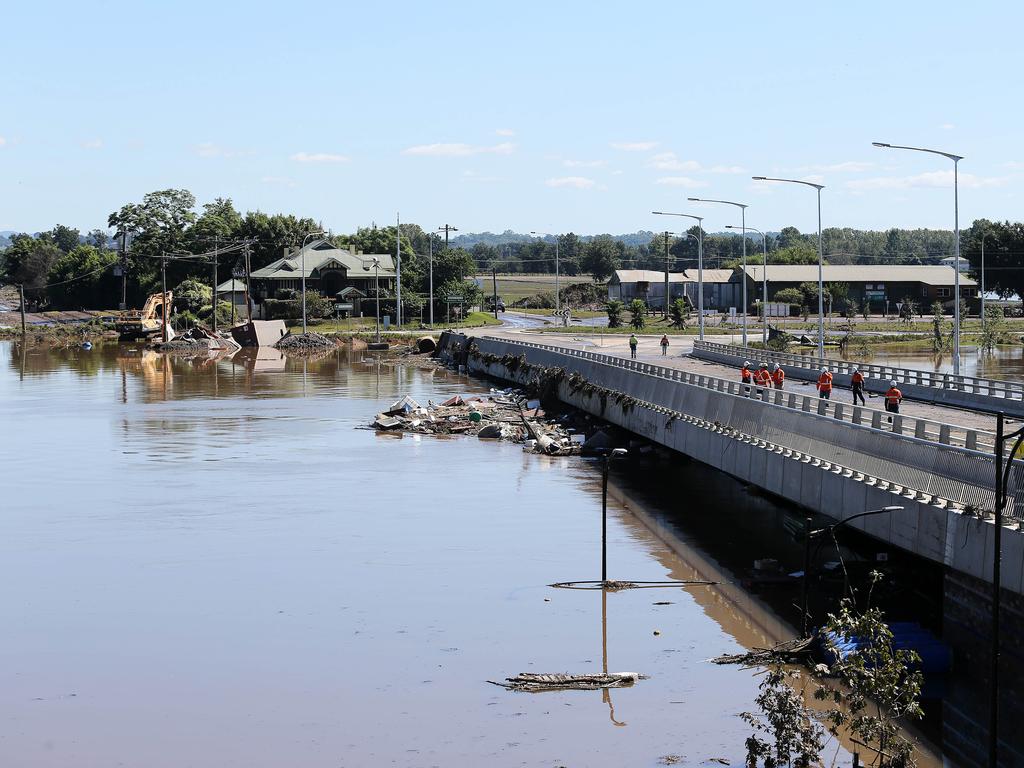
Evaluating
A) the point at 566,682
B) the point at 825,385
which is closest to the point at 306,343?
the point at 825,385

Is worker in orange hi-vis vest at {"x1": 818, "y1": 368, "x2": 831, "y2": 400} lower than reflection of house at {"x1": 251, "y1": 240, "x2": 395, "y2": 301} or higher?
lower

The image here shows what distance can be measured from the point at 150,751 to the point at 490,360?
68500 millimetres

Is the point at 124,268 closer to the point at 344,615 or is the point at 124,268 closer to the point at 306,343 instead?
the point at 306,343

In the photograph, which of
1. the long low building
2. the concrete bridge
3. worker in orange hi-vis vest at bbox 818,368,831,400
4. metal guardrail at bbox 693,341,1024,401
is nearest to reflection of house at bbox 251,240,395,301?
the long low building

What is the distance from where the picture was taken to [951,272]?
16275cm

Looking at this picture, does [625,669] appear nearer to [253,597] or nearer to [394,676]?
[394,676]

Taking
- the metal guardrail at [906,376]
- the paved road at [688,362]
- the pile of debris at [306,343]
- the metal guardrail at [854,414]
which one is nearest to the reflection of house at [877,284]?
the paved road at [688,362]

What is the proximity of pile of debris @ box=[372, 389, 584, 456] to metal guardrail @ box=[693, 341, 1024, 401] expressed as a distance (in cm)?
1220

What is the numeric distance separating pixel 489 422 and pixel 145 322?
88353 mm

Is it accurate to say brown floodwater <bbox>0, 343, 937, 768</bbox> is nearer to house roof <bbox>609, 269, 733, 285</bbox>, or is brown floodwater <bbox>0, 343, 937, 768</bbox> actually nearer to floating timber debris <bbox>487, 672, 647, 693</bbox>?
floating timber debris <bbox>487, 672, 647, 693</bbox>

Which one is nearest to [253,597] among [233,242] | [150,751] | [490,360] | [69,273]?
[150,751]

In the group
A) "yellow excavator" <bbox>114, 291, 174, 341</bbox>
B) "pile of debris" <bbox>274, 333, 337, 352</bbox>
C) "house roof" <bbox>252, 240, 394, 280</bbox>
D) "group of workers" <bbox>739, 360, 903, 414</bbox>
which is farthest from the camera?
"house roof" <bbox>252, 240, 394, 280</bbox>

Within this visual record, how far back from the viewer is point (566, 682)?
79.5 ft

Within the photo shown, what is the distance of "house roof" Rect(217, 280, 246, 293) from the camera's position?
162625 mm
